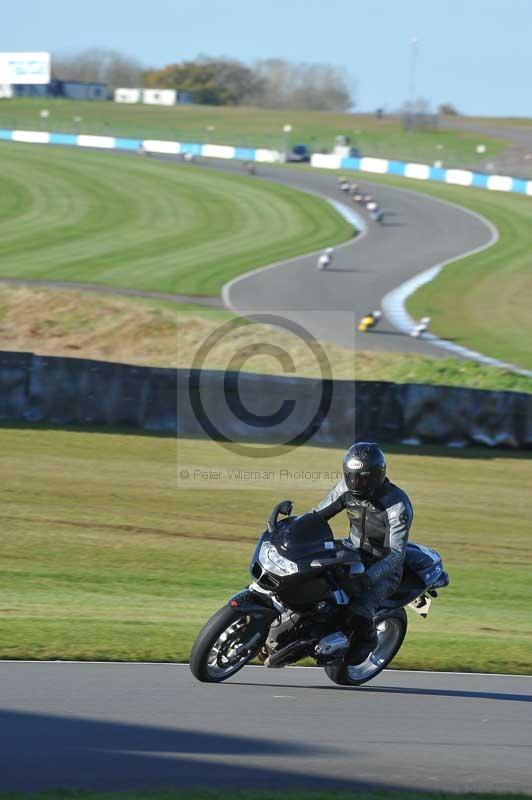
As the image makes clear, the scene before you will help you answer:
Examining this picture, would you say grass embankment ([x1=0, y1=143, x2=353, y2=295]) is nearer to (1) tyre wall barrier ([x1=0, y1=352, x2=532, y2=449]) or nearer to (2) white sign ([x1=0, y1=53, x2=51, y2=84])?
(1) tyre wall barrier ([x1=0, y1=352, x2=532, y2=449])

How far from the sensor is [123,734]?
7.13 metres

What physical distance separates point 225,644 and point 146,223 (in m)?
43.3

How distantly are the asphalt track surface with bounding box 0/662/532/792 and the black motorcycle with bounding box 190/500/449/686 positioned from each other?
290mm

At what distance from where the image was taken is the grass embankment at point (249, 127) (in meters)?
94.6

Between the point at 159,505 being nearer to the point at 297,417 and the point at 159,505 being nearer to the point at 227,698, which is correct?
the point at 297,417

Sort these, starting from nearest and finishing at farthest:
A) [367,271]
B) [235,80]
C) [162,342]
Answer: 1. [162,342]
2. [367,271]
3. [235,80]

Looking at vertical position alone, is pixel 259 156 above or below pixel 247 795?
below

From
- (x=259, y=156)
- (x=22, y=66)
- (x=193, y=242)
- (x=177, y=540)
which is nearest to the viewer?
(x=177, y=540)

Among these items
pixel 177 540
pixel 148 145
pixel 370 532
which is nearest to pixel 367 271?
pixel 177 540

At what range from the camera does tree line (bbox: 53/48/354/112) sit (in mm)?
175000

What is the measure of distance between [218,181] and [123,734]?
191ft

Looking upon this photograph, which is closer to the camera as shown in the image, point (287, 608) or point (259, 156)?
point (287, 608)

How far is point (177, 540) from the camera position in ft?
45.0

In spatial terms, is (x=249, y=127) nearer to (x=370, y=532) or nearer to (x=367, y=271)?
(x=367, y=271)
